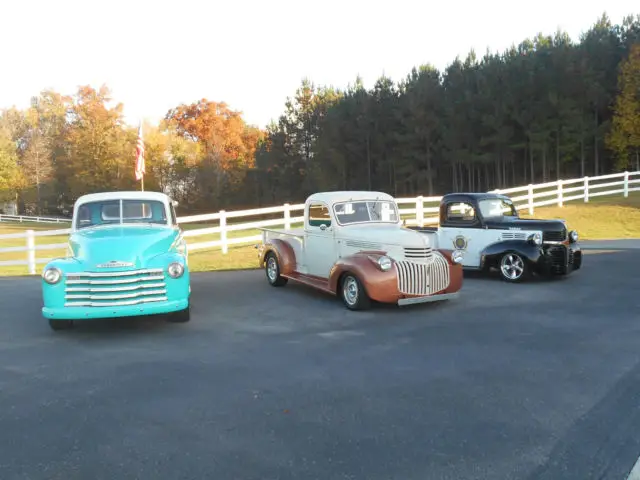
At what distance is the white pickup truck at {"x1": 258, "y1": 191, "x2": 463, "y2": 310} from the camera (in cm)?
844

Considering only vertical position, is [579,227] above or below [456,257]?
above

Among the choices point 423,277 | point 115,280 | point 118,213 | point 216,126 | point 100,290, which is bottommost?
point 423,277

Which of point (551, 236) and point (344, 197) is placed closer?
point (344, 197)

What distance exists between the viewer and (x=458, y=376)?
17.4 ft

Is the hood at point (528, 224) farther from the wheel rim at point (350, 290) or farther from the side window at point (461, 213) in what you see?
the wheel rim at point (350, 290)

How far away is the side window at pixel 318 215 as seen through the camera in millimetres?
9858

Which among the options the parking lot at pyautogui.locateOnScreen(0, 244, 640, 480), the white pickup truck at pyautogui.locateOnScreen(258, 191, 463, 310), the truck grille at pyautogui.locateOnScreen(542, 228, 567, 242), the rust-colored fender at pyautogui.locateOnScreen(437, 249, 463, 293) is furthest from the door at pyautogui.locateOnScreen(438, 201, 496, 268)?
the parking lot at pyautogui.locateOnScreen(0, 244, 640, 480)

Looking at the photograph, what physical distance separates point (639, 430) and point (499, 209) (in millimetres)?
8663

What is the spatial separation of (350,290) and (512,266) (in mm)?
4201

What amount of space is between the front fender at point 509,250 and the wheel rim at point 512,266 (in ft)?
0.39

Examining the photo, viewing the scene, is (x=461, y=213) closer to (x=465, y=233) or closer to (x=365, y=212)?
(x=465, y=233)

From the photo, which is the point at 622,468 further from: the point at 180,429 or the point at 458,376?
the point at 180,429

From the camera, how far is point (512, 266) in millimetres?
11242

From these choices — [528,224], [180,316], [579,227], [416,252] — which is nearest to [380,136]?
[579,227]
